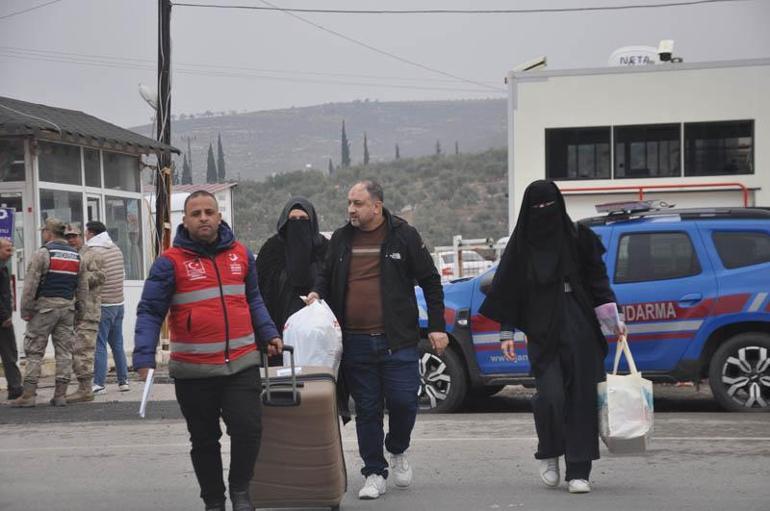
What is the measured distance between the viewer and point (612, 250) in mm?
11250

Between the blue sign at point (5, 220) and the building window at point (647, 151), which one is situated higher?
the building window at point (647, 151)

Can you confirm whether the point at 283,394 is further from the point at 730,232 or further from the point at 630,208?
the point at 730,232

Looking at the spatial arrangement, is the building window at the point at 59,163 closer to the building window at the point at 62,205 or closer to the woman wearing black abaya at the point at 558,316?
the building window at the point at 62,205

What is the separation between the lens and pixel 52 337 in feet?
42.3

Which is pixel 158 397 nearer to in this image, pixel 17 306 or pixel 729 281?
pixel 17 306

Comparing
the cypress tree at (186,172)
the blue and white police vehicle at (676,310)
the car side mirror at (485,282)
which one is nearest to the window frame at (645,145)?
the blue and white police vehicle at (676,310)

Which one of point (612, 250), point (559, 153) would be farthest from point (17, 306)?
point (559, 153)

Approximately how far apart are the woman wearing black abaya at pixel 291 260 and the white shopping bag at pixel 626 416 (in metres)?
2.28

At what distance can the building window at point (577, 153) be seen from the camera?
31.5 m

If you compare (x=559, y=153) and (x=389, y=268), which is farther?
(x=559, y=153)

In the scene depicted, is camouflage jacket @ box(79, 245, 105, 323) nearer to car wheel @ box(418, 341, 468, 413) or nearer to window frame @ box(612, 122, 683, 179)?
car wheel @ box(418, 341, 468, 413)

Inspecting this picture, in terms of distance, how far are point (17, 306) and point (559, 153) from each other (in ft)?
58.7

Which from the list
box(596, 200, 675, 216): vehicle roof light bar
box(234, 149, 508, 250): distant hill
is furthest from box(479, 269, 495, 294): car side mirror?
box(234, 149, 508, 250): distant hill

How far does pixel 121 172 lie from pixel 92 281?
6.85m
